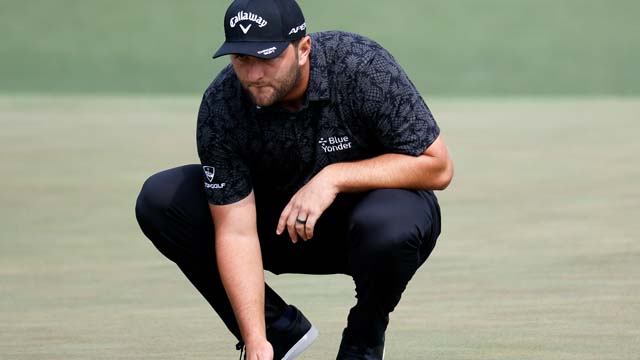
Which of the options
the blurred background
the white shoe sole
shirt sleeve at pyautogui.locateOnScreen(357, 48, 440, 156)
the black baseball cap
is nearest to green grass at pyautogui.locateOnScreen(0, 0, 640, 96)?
the blurred background

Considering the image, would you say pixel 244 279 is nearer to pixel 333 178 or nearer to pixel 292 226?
pixel 292 226

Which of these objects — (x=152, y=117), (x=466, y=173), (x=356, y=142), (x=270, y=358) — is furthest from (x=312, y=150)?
(x=152, y=117)

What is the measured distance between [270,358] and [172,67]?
10519 millimetres

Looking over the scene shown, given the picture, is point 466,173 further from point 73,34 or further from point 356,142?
point 73,34

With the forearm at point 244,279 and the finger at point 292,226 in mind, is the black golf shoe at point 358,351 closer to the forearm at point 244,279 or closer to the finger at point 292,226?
the forearm at point 244,279

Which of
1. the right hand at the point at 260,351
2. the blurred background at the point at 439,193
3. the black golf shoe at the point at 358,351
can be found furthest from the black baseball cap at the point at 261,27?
the blurred background at the point at 439,193

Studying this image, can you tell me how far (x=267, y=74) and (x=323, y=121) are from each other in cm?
29

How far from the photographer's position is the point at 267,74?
3.83 metres

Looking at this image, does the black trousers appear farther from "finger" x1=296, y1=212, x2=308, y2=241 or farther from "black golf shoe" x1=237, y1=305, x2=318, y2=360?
"finger" x1=296, y1=212, x2=308, y2=241

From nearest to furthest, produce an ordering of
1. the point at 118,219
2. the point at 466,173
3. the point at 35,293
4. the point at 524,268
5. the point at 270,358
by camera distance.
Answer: the point at 270,358, the point at 35,293, the point at 524,268, the point at 118,219, the point at 466,173

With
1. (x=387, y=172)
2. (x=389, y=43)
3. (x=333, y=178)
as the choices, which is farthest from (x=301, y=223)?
(x=389, y=43)

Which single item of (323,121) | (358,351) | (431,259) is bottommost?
(431,259)

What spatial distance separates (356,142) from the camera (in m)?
4.09

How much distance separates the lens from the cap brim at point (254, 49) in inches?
147
